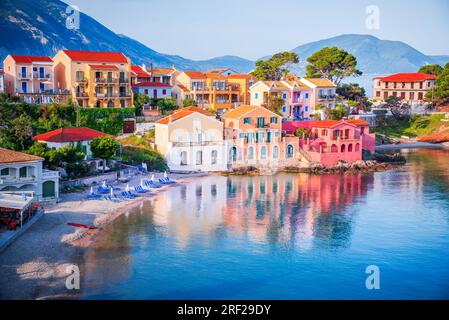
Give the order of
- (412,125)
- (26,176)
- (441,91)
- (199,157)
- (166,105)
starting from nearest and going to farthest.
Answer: (26,176), (199,157), (166,105), (441,91), (412,125)

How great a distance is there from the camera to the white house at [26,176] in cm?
2783

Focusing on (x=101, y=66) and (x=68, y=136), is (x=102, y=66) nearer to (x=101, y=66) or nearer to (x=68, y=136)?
→ (x=101, y=66)

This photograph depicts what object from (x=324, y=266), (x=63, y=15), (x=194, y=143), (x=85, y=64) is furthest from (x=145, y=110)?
(x=63, y=15)

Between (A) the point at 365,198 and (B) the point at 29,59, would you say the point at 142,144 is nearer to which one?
(B) the point at 29,59

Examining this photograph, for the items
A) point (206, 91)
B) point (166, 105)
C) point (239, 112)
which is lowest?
point (239, 112)

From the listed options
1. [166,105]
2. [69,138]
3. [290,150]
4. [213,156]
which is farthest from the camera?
[166,105]

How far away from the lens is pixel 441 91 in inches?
2470

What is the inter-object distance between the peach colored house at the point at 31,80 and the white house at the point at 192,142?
9.12m

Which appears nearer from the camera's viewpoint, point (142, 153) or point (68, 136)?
point (68, 136)

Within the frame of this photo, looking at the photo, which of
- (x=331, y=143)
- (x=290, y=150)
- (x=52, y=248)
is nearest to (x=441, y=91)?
(x=331, y=143)

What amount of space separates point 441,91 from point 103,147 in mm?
42133

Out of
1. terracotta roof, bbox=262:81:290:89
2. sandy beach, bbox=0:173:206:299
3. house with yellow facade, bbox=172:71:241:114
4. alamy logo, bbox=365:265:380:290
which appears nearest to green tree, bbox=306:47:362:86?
terracotta roof, bbox=262:81:290:89

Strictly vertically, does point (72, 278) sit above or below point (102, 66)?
below

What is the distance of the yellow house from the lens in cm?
4500
